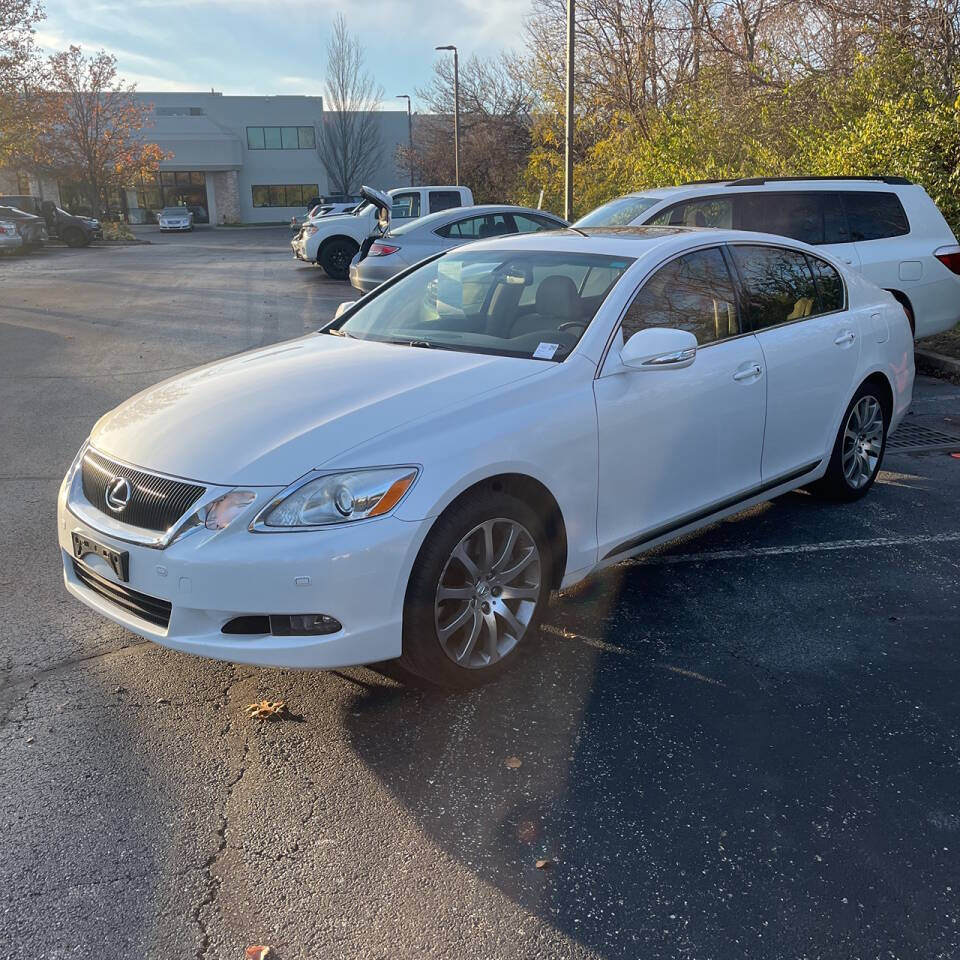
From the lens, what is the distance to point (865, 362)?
17.6 ft

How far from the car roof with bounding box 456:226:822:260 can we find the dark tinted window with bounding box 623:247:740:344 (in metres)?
0.10

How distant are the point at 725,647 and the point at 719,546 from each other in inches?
48.1

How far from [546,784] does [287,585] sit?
1.05m

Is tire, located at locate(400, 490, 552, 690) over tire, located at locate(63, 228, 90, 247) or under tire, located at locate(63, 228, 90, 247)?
under

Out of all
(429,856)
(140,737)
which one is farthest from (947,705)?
(140,737)

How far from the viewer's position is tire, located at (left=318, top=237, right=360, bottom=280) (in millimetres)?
20297

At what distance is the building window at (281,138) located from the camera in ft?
219

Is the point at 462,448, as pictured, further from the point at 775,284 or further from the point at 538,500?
the point at 775,284

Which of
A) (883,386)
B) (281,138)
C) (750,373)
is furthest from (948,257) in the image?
(281,138)

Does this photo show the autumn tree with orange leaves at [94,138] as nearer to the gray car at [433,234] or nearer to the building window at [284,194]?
the building window at [284,194]

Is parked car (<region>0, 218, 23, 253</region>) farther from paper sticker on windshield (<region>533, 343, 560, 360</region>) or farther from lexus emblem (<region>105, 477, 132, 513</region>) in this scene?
paper sticker on windshield (<region>533, 343, 560, 360</region>)

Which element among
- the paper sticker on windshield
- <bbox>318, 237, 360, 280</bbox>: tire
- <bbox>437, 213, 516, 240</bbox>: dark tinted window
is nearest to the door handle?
the paper sticker on windshield

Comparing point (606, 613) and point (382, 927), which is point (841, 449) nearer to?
point (606, 613)

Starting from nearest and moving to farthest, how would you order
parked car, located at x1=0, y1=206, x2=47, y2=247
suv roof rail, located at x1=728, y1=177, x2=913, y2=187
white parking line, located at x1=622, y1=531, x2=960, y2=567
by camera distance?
white parking line, located at x1=622, y1=531, x2=960, y2=567 → suv roof rail, located at x1=728, y1=177, x2=913, y2=187 → parked car, located at x1=0, y1=206, x2=47, y2=247
